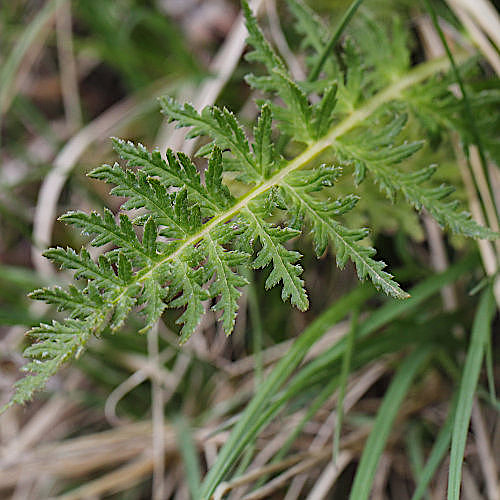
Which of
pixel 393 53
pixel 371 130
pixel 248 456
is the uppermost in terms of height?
pixel 393 53

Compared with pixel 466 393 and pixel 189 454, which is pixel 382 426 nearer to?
pixel 466 393

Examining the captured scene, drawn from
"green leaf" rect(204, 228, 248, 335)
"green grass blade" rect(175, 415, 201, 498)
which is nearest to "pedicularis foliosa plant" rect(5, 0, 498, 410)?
"green leaf" rect(204, 228, 248, 335)

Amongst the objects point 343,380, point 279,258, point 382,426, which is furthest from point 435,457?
point 279,258

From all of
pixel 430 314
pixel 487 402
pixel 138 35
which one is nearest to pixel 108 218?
pixel 430 314

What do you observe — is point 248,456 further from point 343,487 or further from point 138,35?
point 138,35

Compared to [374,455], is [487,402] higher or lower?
lower

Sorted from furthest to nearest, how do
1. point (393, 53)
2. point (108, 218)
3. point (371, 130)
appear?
point (393, 53) → point (371, 130) → point (108, 218)

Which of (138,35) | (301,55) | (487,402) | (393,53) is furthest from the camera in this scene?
(138,35)

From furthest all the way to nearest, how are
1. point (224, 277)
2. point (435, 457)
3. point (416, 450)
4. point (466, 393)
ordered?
point (416, 450)
point (435, 457)
point (466, 393)
point (224, 277)
